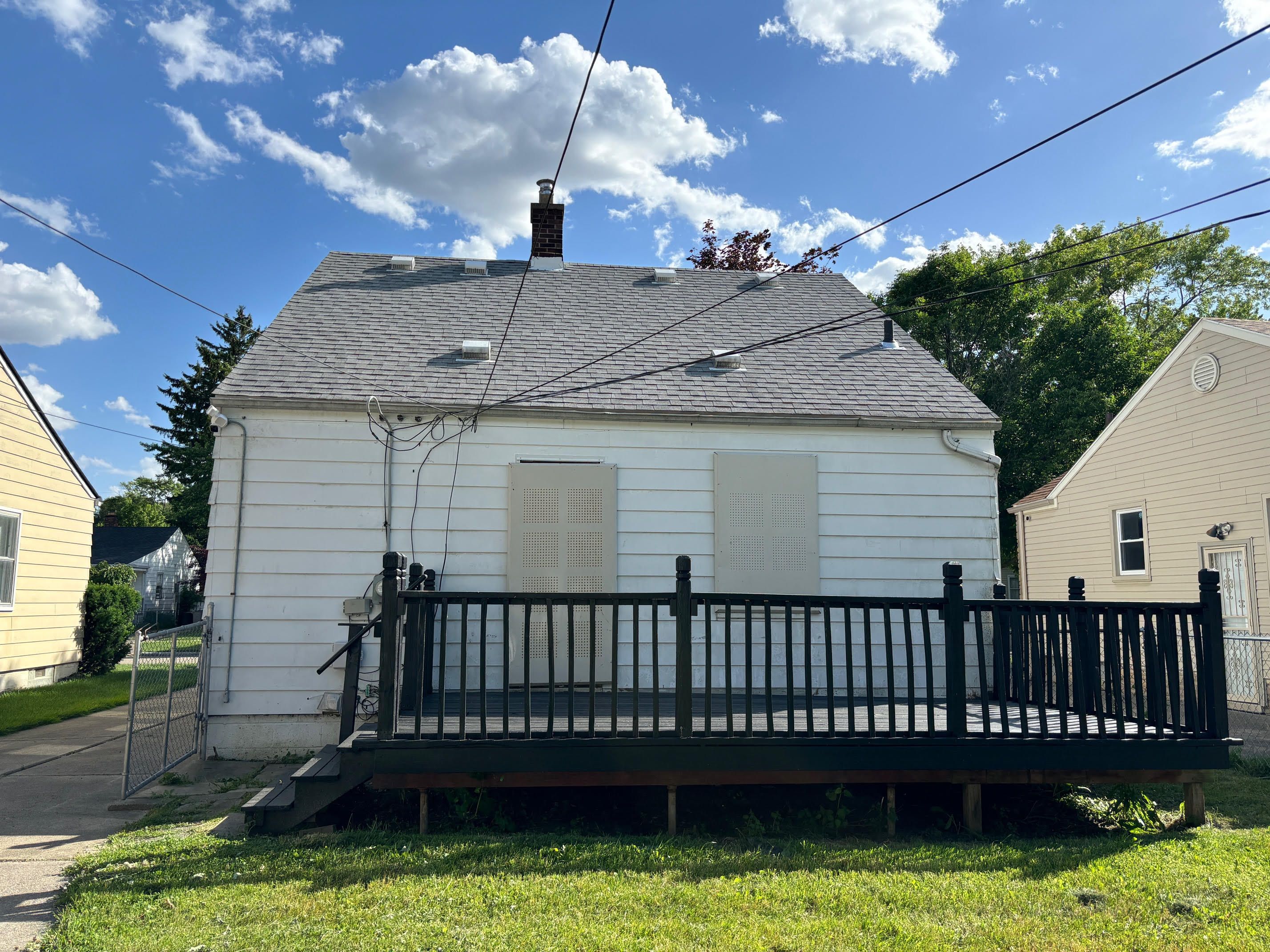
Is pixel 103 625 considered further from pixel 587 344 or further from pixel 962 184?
pixel 962 184

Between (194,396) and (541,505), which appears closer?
(541,505)

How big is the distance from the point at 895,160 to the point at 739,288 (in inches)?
107

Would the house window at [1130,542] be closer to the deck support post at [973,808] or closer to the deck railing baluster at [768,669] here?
the deck support post at [973,808]

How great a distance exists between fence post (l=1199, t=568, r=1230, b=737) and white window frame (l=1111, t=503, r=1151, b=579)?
31.0 ft

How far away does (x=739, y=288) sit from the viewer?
10.9 m

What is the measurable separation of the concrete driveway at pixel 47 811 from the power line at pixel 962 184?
434cm

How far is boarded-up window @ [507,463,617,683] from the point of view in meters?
7.50

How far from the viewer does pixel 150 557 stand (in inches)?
1205

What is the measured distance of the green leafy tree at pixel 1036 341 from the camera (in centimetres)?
2095

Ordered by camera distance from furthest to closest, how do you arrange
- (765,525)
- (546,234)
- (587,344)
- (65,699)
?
1. (65,699)
2. (546,234)
3. (587,344)
4. (765,525)

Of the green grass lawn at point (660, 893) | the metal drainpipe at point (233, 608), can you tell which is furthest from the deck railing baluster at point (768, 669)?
the metal drainpipe at point (233, 608)

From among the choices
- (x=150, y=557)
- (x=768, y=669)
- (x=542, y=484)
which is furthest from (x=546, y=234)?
(x=150, y=557)

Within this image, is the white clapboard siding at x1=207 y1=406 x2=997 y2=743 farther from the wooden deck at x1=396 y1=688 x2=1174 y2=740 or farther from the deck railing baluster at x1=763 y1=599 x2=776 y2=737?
the deck railing baluster at x1=763 y1=599 x2=776 y2=737

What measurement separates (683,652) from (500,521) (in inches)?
123
